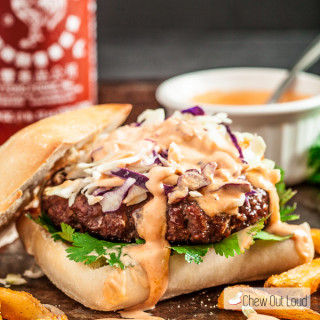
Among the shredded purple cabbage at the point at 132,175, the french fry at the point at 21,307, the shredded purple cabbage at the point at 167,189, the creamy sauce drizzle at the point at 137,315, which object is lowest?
the creamy sauce drizzle at the point at 137,315

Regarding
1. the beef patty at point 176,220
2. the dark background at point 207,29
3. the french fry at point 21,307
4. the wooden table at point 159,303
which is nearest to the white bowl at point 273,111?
the wooden table at point 159,303

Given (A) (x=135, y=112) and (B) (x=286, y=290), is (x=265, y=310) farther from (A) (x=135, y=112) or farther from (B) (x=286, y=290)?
(A) (x=135, y=112)

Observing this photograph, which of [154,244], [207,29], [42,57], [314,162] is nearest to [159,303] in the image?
[154,244]

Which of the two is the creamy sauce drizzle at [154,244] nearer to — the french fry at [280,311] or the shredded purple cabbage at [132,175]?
the shredded purple cabbage at [132,175]

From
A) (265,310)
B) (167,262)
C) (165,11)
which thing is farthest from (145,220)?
(165,11)

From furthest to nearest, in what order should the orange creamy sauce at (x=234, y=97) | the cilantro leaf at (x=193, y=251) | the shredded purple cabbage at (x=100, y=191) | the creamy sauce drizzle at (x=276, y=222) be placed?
the orange creamy sauce at (x=234, y=97), the creamy sauce drizzle at (x=276, y=222), the shredded purple cabbage at (x=100, y=191), the cilantro leaf at (x=193, y=251)
